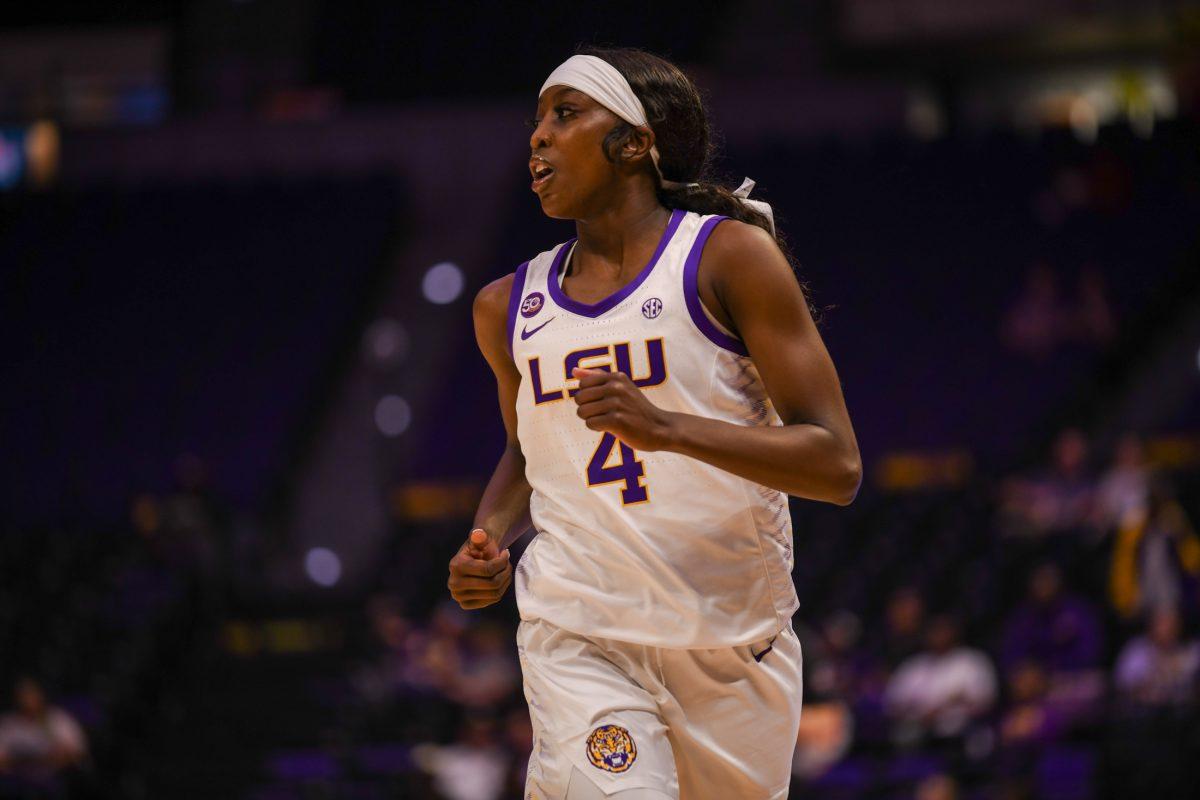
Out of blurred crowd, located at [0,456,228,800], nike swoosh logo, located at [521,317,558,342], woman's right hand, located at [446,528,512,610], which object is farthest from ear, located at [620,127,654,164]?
blurred crowd, located at [0,456,228,800]

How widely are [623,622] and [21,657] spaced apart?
33.7ft

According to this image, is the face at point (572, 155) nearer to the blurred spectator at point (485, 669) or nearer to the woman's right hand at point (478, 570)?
the woman's right hand at point (478, 570)

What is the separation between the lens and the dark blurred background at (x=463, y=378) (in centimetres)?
1056

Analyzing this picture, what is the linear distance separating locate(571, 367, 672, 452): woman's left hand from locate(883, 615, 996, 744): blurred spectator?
7.24 m

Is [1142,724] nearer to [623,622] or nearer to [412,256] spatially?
[623,622]

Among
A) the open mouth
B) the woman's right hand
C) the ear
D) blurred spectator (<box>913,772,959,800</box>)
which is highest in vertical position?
the ear

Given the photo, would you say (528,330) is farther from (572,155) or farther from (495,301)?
(572,155)

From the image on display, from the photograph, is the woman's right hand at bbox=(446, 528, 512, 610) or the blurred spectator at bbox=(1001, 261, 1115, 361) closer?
the woman's right hand at bbox=(446, 528, 512, 610)

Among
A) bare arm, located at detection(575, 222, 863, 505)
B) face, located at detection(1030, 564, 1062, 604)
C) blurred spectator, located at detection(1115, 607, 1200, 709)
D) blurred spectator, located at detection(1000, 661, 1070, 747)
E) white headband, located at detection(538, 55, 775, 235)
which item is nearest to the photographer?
bare arm, located at detection(575, 222, 863, 505)

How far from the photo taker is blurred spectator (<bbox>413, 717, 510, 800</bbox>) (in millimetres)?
9828

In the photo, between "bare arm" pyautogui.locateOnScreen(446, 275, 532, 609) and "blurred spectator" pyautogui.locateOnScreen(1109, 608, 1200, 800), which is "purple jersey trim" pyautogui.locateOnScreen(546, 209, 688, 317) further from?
"blurred spectator" pyautogui.locateOnScreen(1109, 608, 1200, 800)

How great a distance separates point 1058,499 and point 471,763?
212 inches

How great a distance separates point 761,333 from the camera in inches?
139

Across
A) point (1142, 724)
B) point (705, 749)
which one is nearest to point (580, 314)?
point (705, 749)
